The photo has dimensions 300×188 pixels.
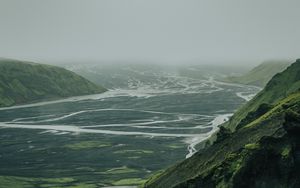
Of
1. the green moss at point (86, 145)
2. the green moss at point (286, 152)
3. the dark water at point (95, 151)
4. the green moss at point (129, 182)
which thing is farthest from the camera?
the green moss at point (86, 145)

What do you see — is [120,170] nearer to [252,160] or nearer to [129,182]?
[129,182]

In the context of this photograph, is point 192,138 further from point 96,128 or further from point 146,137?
point 96,128

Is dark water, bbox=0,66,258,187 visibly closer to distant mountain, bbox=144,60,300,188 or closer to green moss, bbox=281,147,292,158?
distant mountain, bbox=144,60,300,188

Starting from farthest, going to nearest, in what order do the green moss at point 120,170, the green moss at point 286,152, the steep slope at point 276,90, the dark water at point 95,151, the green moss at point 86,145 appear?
1. the green moss at point 86,145
2. the steep slope at point 276,90
3. the green moss at point 120,170
4. the dark water at point 95,151
5. the green moss at point 286,152

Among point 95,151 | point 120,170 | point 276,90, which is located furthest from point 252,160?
point 95,151

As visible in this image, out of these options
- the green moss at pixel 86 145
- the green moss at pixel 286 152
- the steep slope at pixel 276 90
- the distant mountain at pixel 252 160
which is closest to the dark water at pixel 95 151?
the green moss at pixel 86 145

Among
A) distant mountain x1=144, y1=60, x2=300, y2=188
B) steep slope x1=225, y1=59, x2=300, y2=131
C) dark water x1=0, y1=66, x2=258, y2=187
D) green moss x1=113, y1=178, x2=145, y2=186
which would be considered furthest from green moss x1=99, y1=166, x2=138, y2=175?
distant mountain x1=144, y1=60, x2=300, y2=188

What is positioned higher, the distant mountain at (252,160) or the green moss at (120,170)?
the distant mountain at (252,160)

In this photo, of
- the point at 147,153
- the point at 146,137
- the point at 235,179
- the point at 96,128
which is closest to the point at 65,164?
the point at 147,153

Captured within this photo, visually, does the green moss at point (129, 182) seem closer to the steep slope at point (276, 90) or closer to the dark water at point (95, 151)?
the dark water at point (95, 151)

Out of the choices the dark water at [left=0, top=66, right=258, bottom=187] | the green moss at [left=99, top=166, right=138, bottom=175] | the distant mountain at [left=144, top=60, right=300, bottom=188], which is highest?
the distant mountain at [left=144, top=60, right=300, bottom=188]
